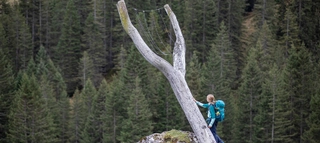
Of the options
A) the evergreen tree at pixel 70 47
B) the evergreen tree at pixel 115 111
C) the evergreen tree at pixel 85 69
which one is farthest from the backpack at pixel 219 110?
the evergreen tree at pixel 70 47

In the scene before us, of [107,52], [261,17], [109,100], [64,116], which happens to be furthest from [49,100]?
[261,17]

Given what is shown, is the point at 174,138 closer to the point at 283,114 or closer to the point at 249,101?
the point at 283,114

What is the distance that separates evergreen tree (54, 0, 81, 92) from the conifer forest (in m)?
0.16

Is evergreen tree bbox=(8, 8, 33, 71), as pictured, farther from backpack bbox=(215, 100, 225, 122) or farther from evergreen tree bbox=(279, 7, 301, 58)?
backpack bbox=(215, 100, 225, 122)

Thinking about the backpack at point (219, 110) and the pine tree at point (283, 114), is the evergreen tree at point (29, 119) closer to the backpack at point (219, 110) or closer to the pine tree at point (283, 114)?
the pine tree at point (283, 114)

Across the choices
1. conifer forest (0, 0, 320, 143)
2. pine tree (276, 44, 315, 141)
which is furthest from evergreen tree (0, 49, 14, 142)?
pine tree (276, 44, 315, 141)

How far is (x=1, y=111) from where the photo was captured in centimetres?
5116

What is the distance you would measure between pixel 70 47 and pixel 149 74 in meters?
25.0

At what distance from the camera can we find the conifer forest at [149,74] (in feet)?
136

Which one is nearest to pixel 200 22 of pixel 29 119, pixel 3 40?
pixel 3 40

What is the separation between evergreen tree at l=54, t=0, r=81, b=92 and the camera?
2918 inches

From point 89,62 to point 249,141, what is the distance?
33168 mm

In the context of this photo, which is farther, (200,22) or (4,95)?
(200,22)

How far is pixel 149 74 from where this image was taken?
55.0 metres
